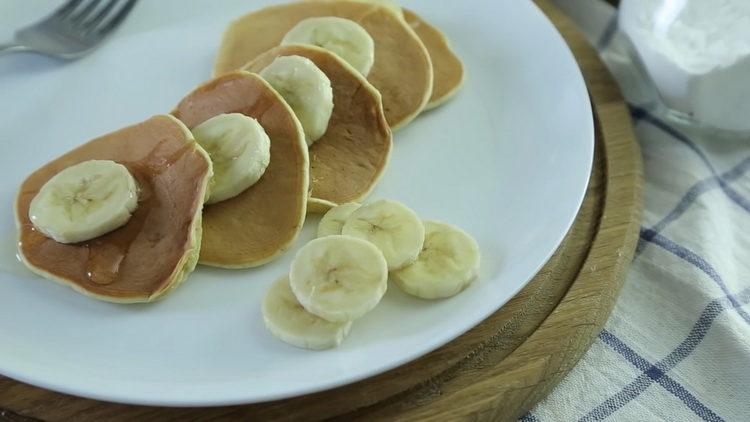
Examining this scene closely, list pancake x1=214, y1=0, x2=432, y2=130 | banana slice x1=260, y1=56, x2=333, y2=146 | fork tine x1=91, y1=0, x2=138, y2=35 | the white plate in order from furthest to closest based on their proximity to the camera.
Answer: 1. fork tine x1=91, y1=0, x2=138, y2=35
2. pancake x1=214, y1=0, x2=432, y2=130
3. banana slice x1=260, y1=56, x2=333, y2=146
4. the white plate

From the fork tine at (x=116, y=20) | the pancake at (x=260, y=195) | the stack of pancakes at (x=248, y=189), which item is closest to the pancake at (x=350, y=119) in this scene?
the stack of pancakes at (x=248, y=189)

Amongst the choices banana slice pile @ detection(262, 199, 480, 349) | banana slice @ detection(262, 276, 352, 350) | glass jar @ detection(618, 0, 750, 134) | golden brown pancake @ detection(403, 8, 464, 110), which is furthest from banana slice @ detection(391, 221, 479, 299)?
glass jar @ detection(618, 0, 750, 134)

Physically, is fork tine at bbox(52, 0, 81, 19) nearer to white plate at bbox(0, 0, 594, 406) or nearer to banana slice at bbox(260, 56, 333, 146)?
white plate at bbox(0, 0, 594, 406)

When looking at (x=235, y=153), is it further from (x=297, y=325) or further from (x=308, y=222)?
(x=297, y=325)

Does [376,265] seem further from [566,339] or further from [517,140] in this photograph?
[517,140]

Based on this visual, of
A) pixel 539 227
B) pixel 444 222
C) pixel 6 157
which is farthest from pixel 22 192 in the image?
pixel 539 227
